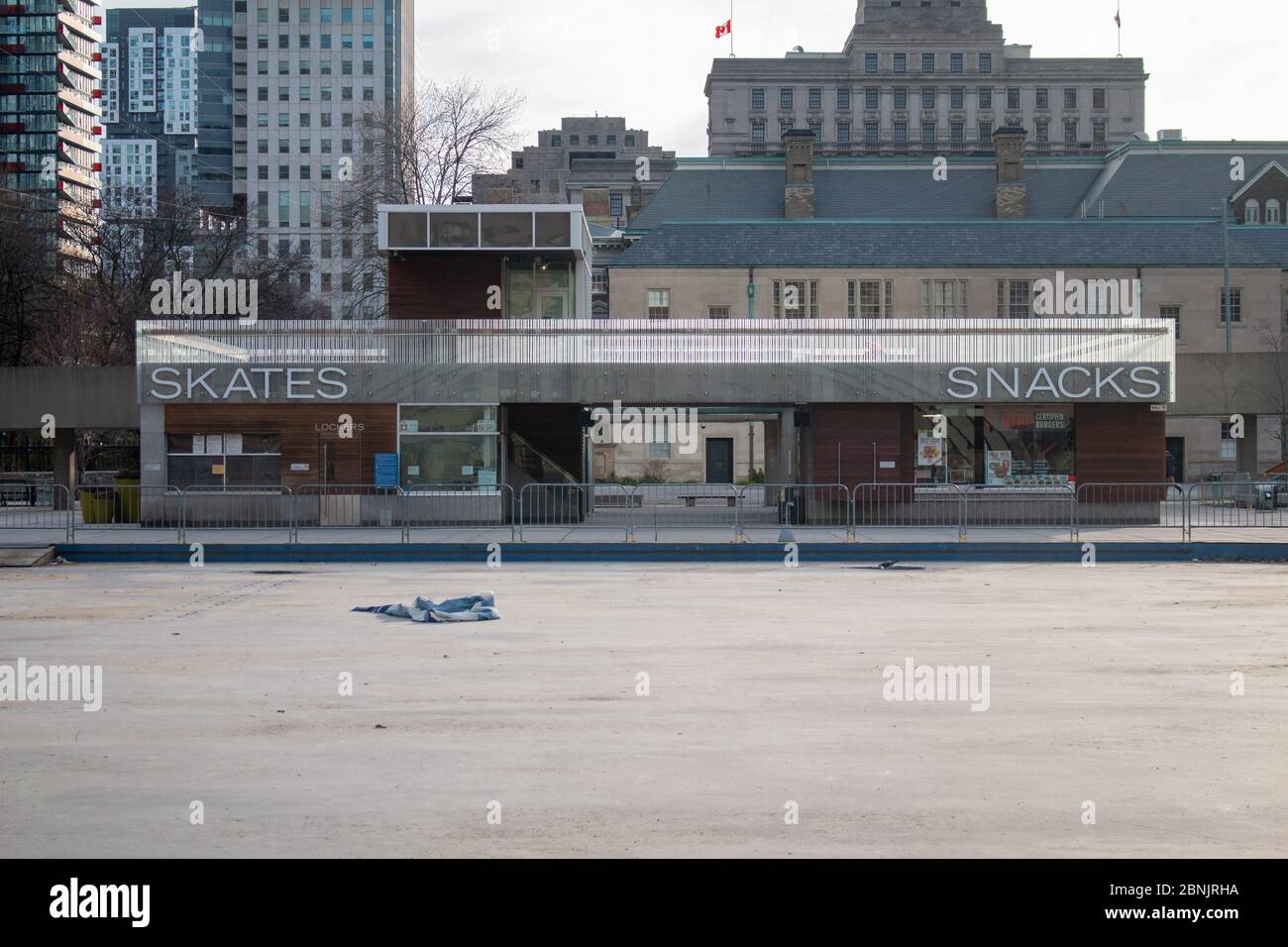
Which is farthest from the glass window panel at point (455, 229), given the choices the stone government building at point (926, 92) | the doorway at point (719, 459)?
the stone government building at point (926, 92)

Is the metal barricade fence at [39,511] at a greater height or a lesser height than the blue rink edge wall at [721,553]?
greater

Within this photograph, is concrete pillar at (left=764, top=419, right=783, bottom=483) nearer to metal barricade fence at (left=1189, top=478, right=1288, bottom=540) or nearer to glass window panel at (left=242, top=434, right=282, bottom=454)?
metal barricade fence at (left=1189, top=478, right=1288, bottom=540)

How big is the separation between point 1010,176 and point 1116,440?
4582 centimetres

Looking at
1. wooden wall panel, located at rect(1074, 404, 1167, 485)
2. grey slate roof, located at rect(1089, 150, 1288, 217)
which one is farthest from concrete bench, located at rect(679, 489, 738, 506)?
grey slate roof, located at rect(1089, 150, 1288, 217)

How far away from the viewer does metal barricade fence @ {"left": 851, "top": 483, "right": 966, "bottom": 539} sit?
1330 inches

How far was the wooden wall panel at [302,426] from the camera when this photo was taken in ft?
111

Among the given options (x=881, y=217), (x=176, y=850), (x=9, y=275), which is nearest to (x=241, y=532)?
(x=176, y=850)

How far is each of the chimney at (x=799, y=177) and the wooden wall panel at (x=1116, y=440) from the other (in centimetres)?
4253

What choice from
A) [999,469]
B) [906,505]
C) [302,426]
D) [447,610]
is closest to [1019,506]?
[999,469]

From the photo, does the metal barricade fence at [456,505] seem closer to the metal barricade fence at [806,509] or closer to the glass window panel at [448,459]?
the glass window panel at [448,459]

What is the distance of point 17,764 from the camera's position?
8562 mm

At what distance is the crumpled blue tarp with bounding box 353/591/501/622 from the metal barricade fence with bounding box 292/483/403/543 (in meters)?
16.3

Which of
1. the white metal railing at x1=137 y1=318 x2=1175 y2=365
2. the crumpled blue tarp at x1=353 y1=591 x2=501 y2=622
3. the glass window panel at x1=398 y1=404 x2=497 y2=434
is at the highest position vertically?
the white metal railing at x1=137 y1=318 x2=1175 y2=365
